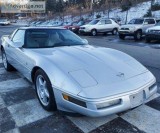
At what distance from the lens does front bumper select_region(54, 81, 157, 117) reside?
274 cm

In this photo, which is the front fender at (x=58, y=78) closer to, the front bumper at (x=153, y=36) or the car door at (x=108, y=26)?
the front bumper at (x=153, y=36)

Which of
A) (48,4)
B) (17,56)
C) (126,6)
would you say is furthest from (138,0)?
(48,4)

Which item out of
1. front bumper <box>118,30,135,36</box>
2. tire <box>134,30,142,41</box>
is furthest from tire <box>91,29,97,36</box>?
tire <box>134,30,142,41</box>

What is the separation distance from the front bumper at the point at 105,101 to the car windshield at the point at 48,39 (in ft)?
5.38

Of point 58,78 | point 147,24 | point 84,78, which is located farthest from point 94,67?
point 147,24

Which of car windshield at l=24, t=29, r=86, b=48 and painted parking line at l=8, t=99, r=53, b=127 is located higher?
car windshield at l=24, t=29, r=86, b=48

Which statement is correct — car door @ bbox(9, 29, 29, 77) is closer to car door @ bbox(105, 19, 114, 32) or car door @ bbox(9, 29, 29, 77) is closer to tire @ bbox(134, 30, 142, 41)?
tire @ bbox(134, 30, 142, 41)

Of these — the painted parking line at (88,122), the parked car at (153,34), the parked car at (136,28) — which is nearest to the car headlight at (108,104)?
the painted parking line at (88,122)

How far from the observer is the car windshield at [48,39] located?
4.46 m


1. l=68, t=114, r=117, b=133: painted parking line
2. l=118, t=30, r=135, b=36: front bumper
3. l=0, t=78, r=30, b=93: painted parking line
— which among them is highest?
l=118, t=30, r=135, b=36: front bumper

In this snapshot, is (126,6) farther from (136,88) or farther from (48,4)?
(48,4)

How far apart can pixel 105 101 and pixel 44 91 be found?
1197 mm

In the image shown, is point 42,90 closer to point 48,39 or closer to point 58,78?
point 58,78

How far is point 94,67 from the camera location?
132 inches
